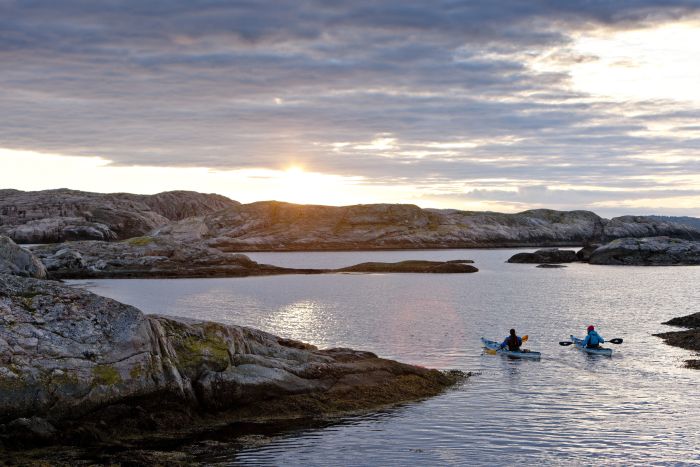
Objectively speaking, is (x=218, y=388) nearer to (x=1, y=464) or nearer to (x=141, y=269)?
(x=1, y=464)

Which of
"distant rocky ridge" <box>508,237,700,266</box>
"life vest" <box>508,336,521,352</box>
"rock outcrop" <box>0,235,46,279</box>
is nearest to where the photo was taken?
"life vest" <box>508,336,521,352</box>

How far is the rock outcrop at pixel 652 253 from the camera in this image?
151 m

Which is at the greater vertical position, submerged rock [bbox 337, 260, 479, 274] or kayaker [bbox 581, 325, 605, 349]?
submerged rock [bbox 337, 260, 479, 274]

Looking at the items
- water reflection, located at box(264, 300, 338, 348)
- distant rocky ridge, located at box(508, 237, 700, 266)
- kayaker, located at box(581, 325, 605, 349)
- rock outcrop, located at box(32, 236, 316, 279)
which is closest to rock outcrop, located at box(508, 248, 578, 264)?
distant rocky ridge, located at box(508, 237, 700, 266)

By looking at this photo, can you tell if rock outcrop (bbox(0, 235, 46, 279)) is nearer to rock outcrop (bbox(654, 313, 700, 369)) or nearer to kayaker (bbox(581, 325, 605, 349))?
kayaker (bbox(581, 325, 605, 349))

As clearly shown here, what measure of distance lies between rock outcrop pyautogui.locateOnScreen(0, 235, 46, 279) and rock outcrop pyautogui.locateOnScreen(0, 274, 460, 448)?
36.0 metres

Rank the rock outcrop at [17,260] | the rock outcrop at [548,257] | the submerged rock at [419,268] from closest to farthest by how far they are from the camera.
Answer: the rock outcrop at [17,260]
the submerged rock at [419,268]
the rock outcrop at [548,257]

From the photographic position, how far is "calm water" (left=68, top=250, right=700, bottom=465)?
2388 centimetres

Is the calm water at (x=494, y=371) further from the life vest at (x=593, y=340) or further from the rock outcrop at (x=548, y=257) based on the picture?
the rock outcrop at (x=548, y=257)

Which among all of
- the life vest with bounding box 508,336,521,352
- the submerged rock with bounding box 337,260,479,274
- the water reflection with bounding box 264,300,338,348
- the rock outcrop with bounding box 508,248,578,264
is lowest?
the water reflection with bounding box 264,300,338,348

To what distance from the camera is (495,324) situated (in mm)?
59688

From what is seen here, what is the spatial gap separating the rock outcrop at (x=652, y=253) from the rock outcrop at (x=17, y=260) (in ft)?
401

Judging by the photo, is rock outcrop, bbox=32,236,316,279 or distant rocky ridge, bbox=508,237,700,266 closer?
rock outcrop, bbox=32,236,316,279

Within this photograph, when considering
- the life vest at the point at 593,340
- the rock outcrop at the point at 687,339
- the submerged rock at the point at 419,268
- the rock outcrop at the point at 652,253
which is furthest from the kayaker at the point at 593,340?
the rock outcrop at the point at 652,253
